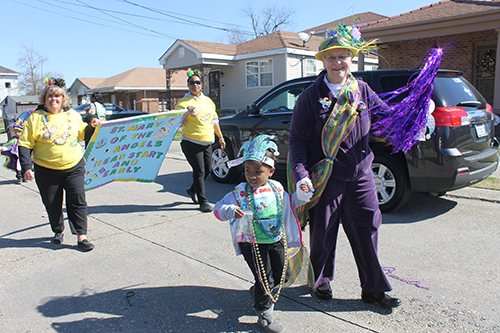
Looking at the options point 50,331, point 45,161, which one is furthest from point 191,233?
Answer: point 50,331

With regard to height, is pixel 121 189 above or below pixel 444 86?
below

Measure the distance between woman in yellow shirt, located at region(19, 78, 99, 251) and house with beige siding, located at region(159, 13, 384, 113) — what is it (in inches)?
720

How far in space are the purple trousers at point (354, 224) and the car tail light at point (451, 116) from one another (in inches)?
89.2

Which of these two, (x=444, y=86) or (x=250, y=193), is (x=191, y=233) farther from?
(x=444, y=86)

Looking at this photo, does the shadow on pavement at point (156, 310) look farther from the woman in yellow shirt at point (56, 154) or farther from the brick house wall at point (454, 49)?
the brick house wall at point (454, 49)

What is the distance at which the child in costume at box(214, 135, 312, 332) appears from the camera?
264 centimetres

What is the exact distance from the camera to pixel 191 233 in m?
4.91

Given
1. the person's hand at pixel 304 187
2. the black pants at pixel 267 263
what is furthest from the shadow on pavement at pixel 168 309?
the person's hand at pixel 304 187

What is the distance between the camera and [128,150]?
4.93 metres

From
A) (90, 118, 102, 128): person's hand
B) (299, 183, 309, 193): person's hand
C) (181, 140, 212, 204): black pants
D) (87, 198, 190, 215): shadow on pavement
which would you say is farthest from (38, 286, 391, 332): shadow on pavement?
(87, 198, 190, 215): shadow on pavement

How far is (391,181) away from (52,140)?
4086mm

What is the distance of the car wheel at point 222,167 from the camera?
7510mm

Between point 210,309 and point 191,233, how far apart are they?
1867 millimetres

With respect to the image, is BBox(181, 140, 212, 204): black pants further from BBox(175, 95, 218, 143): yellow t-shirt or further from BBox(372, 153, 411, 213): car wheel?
BBox(372, 153, 411, 213): car wheel
